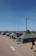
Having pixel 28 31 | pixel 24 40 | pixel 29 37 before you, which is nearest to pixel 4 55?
pixel 24 40

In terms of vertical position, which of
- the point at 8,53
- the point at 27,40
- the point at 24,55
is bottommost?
the point at 27,40

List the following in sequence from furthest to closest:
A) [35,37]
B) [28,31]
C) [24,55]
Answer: [28,31] → [35,37] → [24,55]

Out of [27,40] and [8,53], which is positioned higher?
[8,53]

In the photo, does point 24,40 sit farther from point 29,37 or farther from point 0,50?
point 0,50

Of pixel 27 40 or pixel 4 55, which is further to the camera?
pixel 27 40

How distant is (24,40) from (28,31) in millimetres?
3006

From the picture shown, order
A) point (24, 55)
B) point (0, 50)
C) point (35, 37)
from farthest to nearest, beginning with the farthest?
point (35, 37) < point (24, 55) < point (0, 50)

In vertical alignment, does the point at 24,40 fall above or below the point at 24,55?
below

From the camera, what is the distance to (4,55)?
2182mm

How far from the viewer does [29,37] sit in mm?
14781

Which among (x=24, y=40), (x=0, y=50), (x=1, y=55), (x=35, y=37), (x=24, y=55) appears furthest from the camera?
(x=35, y=37)

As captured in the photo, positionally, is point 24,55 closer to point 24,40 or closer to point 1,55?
point 1,55

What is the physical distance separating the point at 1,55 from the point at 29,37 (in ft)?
42.0

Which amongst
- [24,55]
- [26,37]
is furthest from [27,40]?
[24,55]
